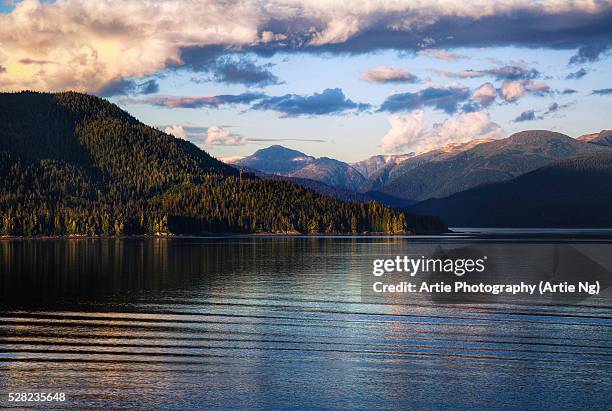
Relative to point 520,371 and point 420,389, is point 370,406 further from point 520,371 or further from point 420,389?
point 520,371

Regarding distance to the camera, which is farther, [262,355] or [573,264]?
[573,264]

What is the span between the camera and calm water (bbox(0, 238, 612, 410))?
135 feet

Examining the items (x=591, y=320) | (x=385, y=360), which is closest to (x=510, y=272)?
(x=591, y=320)

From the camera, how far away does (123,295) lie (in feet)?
286

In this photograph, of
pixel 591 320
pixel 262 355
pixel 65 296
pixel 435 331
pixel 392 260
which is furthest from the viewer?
pixel 392 260

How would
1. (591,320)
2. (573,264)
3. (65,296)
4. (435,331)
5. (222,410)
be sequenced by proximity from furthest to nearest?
(573,264)
(65,296)
(591,320)
(435,331)
(222,410)

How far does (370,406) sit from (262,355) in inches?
541

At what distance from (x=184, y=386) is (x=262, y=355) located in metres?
9.69

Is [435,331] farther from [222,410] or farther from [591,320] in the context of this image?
[222,410]

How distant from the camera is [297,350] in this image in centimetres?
5334

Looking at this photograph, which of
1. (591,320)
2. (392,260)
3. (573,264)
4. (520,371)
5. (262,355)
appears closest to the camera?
(520,371)

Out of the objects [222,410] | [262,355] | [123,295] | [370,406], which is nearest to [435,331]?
[262,355]

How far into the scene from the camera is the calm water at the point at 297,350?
41.2 meters

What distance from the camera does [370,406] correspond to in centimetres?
3928
